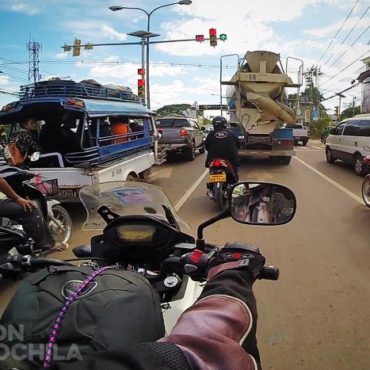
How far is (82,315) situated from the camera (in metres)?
1.26

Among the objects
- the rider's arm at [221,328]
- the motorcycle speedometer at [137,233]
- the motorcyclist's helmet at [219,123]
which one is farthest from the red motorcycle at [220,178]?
the rider's arm at [221,328]

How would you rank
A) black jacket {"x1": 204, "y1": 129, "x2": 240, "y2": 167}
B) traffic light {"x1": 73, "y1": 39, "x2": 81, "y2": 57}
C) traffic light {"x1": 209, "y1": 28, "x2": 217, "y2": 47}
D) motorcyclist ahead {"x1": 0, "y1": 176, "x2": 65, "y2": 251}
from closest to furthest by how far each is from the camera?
motorcyclist ahead {"x1": 0, "y1": 176, "x2": 65, "y2": 251} → black jacket {"x1": 204, "y1": 129, "x2": 240, "y2": 167} → traffic light {"x1": 209, "y1": 28, "x2": 217, "y2": 47} → traffic light {"x1": 73, "y1": 39, "x2": 81, "y2": 57}

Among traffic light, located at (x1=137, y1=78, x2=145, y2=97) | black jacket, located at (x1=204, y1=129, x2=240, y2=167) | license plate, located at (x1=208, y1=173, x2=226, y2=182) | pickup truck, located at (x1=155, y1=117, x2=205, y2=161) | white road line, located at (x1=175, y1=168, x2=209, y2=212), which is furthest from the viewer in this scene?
traffic light, located at (x1=137, y1=78, x2=145, y2=97)

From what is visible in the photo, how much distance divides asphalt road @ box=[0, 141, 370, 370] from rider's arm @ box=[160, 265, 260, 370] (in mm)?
1804

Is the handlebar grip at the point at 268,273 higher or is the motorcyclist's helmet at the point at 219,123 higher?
the motorcyclist's helmet at the point at 219,123

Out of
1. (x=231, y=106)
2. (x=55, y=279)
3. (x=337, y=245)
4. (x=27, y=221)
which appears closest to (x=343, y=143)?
(x=231, y=106)

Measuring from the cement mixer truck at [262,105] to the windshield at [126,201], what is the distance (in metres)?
12.2

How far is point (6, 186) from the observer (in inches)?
172

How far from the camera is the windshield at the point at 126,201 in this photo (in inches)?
95.1

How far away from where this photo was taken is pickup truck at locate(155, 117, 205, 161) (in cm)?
1667

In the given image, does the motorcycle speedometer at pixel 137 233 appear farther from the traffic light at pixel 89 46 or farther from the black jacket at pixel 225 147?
the traffic light at pixel 89 46

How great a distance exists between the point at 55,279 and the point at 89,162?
574 centimetres

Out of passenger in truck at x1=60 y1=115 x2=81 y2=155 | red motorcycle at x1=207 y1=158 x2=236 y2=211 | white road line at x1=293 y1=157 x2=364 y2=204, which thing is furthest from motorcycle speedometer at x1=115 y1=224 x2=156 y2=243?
white road line at x1=293 y1=157 x2=364 y2=204

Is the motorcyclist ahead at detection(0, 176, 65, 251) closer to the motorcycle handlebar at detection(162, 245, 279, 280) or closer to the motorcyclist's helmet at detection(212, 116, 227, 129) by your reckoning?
the motorcycle handlebar at detection(162, 245, 279, 280)
